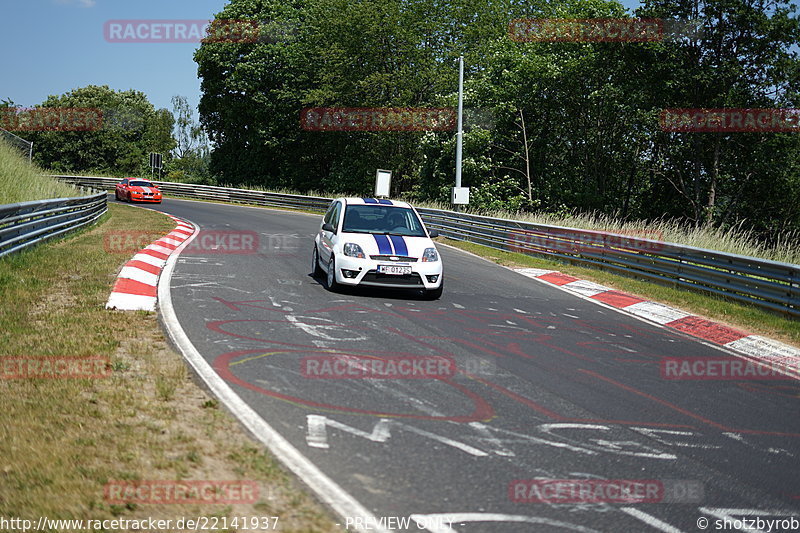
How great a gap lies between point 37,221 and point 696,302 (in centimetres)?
1261

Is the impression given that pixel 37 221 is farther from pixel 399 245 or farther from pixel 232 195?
pixel 232 195

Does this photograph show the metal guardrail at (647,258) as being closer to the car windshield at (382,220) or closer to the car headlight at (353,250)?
the car windshield at (382,220)

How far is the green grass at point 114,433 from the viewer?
12.3 ft

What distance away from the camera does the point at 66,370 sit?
19.7 feet

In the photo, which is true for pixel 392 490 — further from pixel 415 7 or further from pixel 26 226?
pixel 415 7

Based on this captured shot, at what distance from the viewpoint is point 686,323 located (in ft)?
38.2

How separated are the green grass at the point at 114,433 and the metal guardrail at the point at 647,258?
401 inches

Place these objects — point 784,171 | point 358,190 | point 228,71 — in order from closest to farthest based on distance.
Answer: point 784,171
point 358,190
point 228,71

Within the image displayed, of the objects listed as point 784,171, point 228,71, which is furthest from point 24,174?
point 228,71

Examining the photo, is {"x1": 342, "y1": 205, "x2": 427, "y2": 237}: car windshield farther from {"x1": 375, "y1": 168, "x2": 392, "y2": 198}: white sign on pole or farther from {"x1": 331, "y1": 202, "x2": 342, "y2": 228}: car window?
{"x1": 375, "y1": 168, "x2": 392, "y2": 198}: white sign on pole

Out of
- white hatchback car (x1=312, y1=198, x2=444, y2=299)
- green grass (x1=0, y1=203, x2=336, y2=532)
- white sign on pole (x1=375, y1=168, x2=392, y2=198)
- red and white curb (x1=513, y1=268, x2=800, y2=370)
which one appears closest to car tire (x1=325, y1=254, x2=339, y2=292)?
white hatchback car (x1=312, y1=198, x2=444, y2=299)

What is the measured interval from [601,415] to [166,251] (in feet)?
38.1

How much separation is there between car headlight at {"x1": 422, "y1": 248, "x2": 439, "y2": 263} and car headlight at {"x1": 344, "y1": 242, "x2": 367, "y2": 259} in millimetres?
968

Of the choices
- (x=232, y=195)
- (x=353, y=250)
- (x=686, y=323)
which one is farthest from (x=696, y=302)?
(x=232, y=195)
